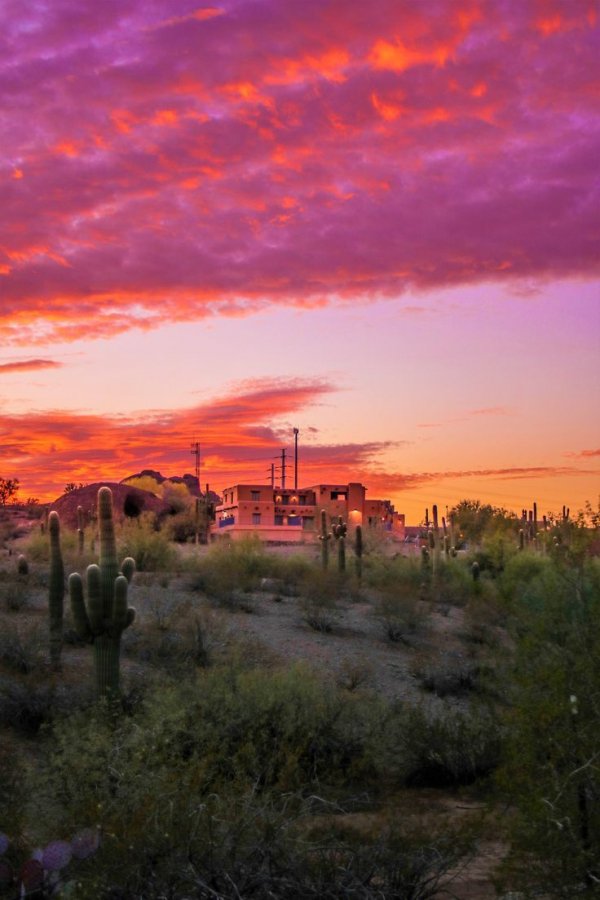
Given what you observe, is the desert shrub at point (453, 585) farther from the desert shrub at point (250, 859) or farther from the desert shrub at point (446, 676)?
the desert shrub at point (250, 859)

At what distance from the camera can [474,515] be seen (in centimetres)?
6750

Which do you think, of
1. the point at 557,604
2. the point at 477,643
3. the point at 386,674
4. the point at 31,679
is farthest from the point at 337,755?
the point at 477,643

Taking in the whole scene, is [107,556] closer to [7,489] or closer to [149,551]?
[149,551]

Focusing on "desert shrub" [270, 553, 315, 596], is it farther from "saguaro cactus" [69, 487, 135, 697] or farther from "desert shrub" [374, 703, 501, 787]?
"desert shrub" [374, 703, 501, 787]

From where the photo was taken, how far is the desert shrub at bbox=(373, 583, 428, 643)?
2408 centimetres

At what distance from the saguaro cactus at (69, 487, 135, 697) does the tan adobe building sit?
63.2 meters

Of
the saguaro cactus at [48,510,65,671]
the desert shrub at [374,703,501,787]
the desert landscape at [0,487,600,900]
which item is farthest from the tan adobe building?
the desert shrub at [374,703,501,787]

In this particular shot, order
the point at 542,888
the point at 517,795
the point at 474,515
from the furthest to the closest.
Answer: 1. the point at 474,515
2. the point at 517,795
3. the point at 542,888

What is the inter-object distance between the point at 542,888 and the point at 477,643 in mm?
18626

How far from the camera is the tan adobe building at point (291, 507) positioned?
8369cm

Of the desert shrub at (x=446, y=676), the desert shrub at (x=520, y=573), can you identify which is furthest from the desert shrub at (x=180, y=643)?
the desert shrub at (x=520, y=573)

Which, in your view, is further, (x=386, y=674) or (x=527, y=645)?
(x=386, y=674)

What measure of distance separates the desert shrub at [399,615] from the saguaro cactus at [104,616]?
9953 mm

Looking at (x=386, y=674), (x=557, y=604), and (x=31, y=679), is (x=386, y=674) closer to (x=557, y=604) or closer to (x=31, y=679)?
(x=31, y=679)
